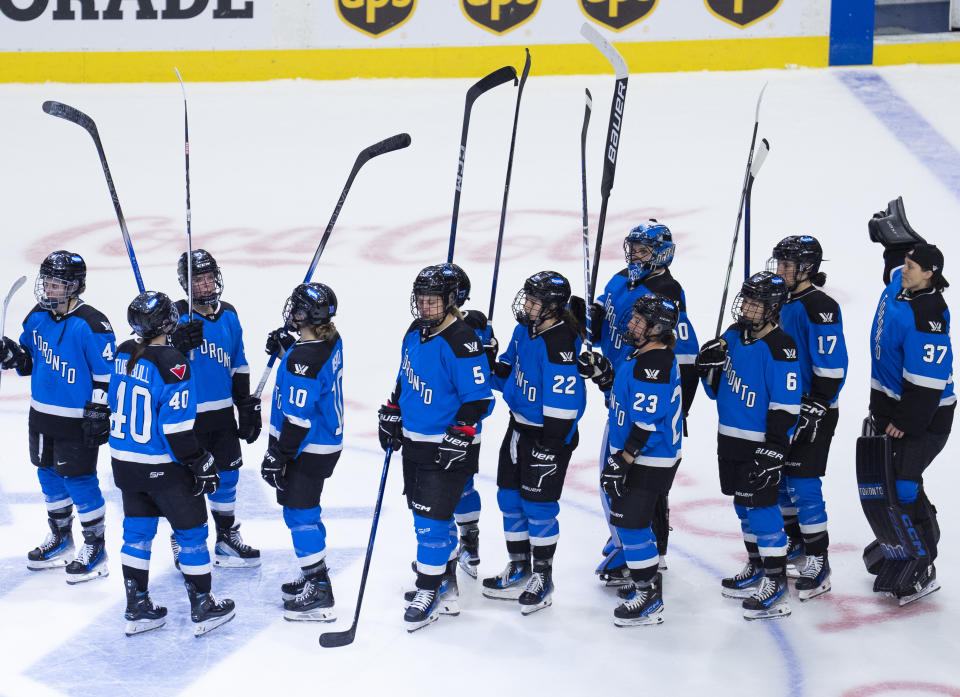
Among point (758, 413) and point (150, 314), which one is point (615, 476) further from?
point (150, 314)

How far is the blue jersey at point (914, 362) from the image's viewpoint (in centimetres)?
479

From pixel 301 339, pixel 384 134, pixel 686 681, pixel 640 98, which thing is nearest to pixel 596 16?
pixel 640 98

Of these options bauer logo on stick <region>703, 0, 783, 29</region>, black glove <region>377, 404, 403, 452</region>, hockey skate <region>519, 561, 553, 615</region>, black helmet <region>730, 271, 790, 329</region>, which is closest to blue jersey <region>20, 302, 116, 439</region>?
black glove <region>377, 404, 403, 452</region>

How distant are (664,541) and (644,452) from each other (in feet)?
2.25

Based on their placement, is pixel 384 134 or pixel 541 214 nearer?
pixel 541 214

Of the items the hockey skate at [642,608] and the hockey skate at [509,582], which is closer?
the hockey skate at [642,608]

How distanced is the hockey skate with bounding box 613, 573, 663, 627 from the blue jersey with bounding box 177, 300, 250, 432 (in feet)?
6.04

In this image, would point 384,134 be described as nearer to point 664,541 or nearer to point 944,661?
point 664,541

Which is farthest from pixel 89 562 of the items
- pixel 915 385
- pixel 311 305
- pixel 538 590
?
pixel 915 385

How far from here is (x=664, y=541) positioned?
17.3 ft

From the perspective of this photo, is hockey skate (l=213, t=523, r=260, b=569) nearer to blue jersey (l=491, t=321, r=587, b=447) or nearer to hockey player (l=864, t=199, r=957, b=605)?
blue jersey (l=491, t=321, r=587, b=447)

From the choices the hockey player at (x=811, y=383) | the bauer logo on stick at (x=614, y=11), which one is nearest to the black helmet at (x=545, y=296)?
the hockey player at (x=811, y=383)

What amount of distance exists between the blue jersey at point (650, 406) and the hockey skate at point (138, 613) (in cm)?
188

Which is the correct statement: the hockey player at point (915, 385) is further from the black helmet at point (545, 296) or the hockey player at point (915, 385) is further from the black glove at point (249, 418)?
the black glove at point (249, 418)
